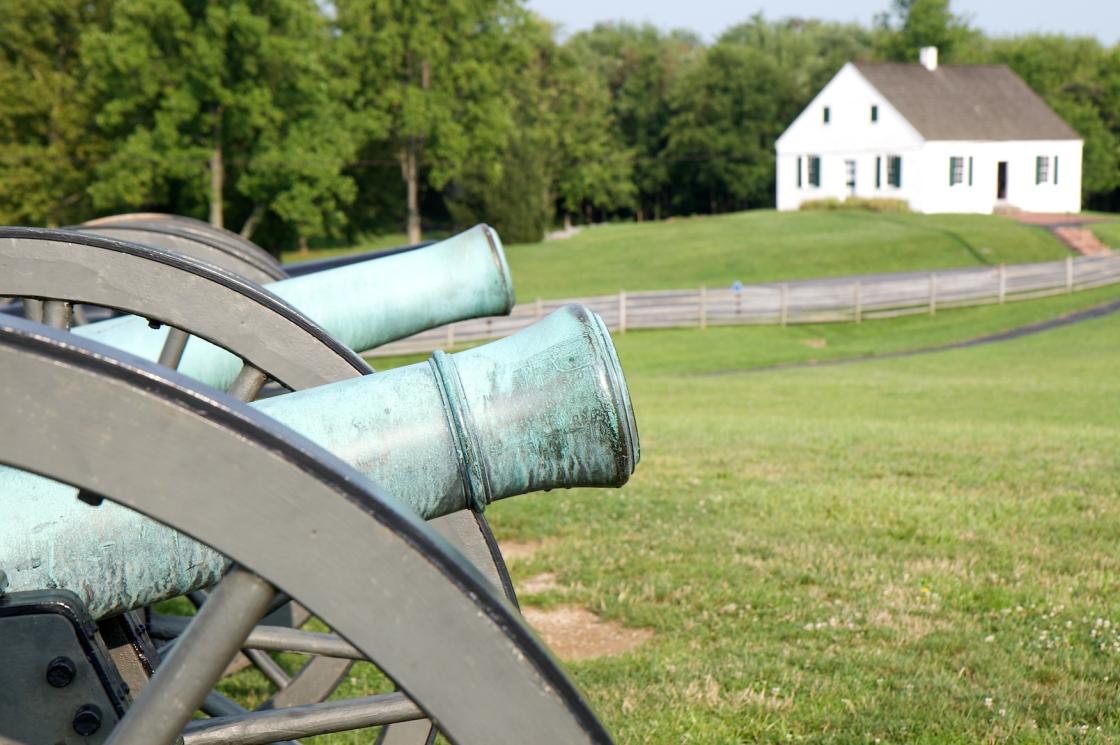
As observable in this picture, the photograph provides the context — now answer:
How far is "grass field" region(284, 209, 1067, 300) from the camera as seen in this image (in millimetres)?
43281

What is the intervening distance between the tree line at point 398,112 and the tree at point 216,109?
89 millimetres

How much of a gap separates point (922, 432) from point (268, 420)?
32.5 feet

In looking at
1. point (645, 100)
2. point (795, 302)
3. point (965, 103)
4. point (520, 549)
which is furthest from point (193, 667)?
point (645, 100)

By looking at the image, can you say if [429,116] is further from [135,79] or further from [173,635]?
[173,635]

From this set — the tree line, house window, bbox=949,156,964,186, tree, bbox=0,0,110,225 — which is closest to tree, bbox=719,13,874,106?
the tree line

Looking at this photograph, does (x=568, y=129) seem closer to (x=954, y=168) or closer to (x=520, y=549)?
(x=954, y=168)

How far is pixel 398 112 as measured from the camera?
55.2 metres

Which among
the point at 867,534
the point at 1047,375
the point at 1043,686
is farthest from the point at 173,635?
Answer: the point at 1047,375

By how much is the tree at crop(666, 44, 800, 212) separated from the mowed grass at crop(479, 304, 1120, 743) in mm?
61512

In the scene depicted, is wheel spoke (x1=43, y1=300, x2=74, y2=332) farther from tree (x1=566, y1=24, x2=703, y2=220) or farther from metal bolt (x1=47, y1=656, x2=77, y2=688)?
tree (x1=566, y1=24, x2=703, y2=220)

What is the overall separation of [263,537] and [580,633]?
143 inches

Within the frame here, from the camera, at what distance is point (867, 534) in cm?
615

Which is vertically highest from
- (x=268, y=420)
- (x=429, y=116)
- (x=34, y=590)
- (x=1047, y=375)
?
(x=429, y=116)

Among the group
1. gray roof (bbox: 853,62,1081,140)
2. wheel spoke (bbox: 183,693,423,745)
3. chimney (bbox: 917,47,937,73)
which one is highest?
chimney (bbox: 917,47,937,73)
